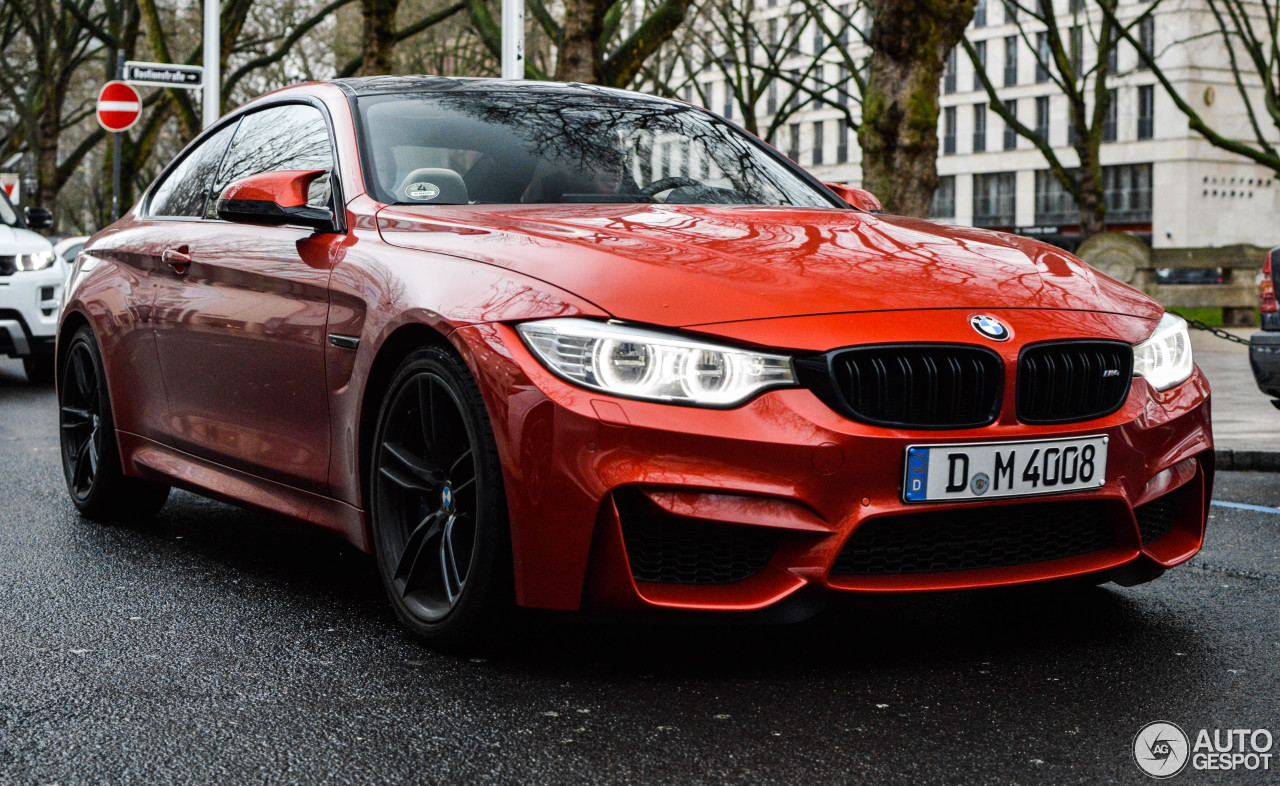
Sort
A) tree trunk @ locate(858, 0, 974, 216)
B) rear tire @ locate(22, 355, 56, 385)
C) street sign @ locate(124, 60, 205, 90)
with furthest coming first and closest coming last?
1. street sign @ locate(124, 60, 205, 90)
2. tree trunk @ locate(858, 0, 974, 216)
3. rear tire @ locate(22, 355, 56, 385)

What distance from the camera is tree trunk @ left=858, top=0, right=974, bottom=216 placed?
14492mm

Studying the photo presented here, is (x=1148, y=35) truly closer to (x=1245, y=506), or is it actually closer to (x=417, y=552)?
(x=1245, y=506)

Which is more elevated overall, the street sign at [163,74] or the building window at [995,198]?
the street sign at [163,74]

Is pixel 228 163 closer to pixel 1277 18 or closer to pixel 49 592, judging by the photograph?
pixel 49 592

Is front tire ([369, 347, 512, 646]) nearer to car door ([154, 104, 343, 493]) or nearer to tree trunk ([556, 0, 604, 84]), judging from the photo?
car door ([154, 104, 343, 493])

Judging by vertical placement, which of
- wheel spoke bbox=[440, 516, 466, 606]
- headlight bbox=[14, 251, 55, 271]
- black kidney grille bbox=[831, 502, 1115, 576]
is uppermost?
headlight bbox=[14, 251, 55, 271]

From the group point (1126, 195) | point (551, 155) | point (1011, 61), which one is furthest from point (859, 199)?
point (1011, 61)

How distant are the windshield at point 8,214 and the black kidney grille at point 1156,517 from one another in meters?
11.7

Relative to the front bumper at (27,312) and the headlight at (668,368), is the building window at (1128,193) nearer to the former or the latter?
the front bumper at (27,312)

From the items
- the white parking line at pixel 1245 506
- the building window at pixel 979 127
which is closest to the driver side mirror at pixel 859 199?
the white parking line at pixel 1245 506

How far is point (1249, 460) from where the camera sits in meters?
8.31

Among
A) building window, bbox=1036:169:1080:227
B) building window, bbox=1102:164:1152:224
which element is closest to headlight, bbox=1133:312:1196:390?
building window, bbox=1102:164:1152:224

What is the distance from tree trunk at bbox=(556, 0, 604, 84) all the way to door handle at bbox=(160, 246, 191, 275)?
1325cm

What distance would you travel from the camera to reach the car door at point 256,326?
4.51 metres
